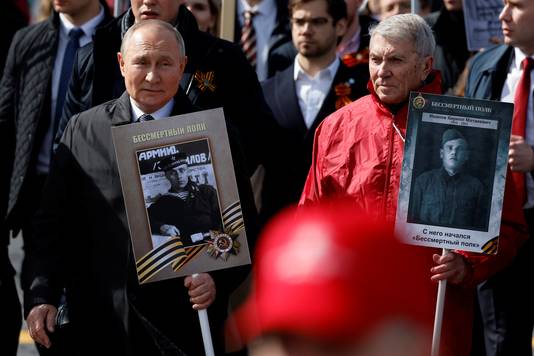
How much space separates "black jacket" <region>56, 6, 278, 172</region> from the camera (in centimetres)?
510

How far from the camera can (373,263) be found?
59.7 inches

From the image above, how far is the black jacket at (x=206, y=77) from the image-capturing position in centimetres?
510

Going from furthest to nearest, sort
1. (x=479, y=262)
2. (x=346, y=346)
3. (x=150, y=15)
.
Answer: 1. (x=150, y=15)
2. (x=479, y=262)
3. (x=346, y=346)

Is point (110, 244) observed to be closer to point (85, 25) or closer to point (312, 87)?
point (85, 25)

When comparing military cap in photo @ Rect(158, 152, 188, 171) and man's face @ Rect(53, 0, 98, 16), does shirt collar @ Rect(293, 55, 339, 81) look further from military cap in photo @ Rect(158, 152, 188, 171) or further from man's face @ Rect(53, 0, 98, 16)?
military cap in photo @ Rect(158, 152, 188, 171)

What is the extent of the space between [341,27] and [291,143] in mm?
969

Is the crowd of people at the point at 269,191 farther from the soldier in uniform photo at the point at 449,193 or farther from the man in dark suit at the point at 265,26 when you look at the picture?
Result: the man in dark suit at the point at 265,26

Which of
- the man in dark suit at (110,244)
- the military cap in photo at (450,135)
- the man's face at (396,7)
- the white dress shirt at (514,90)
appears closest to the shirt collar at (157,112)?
the man in dark suit at (110,244)

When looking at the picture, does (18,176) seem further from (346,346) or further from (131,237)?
(346,346)

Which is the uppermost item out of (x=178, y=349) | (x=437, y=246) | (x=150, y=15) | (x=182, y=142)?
(x=150, y=15)

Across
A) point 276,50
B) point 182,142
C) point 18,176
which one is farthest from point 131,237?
point 276,50

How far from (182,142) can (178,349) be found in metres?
0.78

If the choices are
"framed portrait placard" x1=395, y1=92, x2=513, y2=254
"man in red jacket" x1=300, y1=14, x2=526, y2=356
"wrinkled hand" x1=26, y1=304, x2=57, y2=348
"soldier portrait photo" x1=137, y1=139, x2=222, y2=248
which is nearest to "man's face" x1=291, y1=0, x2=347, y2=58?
"man in red jacket" x1=300, y1=14, x2=526, y2=356

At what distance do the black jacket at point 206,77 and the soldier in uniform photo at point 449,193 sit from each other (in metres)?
1.26
